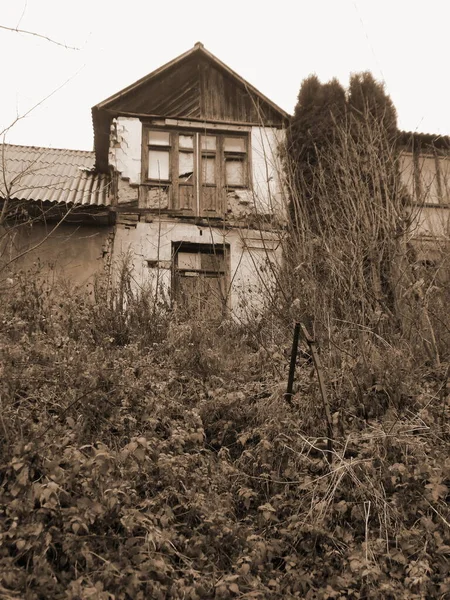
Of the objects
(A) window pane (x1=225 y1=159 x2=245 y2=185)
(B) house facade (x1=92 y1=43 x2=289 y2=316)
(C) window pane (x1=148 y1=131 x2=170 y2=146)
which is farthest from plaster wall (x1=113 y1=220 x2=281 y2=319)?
(C) window pane (x1=148 y1=131 x2=170 y2=146)

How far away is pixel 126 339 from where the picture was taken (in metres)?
8.12

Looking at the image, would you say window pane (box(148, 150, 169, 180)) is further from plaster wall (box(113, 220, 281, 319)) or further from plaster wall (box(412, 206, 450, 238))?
plaster wall (box(412, 206, 450, 238))

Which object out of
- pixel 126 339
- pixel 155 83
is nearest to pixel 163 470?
pixel 126 339

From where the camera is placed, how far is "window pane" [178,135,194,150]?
1311cm

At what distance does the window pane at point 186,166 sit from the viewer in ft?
41.9

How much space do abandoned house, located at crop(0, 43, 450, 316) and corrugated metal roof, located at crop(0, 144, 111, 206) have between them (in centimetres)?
4

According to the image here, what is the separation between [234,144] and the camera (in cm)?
1329

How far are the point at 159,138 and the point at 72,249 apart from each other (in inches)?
119

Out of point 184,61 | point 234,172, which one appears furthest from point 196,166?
point 184,61

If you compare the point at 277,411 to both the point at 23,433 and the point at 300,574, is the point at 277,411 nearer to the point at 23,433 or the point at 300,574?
the point at 300,574

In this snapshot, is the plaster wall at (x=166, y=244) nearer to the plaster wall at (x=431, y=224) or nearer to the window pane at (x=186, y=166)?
the window pane at (x=186, y=166)

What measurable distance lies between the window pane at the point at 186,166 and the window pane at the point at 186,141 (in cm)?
19

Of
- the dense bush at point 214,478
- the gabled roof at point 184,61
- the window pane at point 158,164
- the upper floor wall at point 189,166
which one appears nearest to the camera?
the dense bush at point 214,478

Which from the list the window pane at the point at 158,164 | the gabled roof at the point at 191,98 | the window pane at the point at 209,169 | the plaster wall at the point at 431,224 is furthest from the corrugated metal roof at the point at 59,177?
the plaster wall at the point at 431,224
